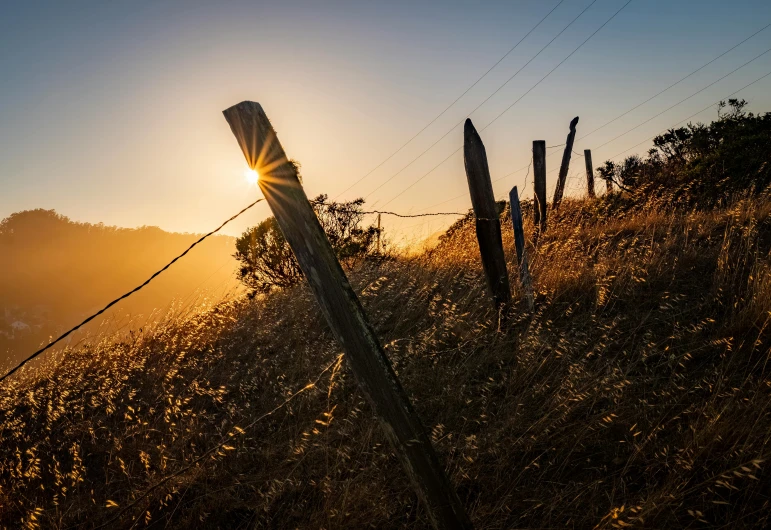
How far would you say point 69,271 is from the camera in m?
82.3

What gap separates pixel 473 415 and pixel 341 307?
71.8 inches

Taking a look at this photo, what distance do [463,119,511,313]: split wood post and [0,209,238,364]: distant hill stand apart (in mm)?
65917

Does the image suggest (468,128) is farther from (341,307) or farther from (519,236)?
(341,307)

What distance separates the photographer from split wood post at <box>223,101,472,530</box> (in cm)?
158

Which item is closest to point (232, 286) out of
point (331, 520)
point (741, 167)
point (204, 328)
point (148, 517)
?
point (204, 328)

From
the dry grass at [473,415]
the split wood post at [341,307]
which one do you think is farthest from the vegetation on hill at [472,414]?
the split wood post at [341,307]

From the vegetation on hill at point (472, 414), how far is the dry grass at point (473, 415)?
0.7 inches

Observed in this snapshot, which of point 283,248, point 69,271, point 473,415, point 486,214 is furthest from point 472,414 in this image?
point 69,271

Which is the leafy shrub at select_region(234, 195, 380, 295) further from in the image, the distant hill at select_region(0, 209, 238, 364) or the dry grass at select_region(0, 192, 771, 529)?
the distant hill at select_region(0, 209, 238, 364)

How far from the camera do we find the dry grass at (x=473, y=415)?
2205 millimetres

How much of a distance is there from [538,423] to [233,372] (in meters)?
3.49

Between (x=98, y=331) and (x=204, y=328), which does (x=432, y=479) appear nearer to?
(x=204, y=328)

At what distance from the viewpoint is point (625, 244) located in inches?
231

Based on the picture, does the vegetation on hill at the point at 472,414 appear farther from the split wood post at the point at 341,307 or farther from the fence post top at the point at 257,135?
the fence post top at the point at 257,135
